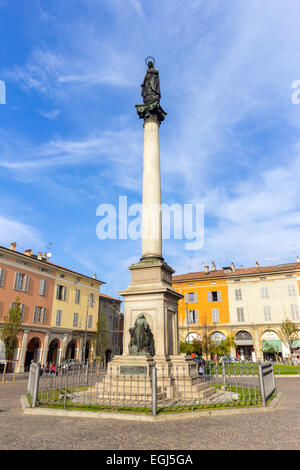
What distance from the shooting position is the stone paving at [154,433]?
18.0 ft

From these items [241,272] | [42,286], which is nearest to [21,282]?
[42,286]

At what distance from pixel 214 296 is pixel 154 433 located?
43377 millimetres

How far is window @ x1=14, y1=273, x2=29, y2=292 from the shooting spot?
3188 cm

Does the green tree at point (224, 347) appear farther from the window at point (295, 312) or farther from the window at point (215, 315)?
the window at point (295, 312)

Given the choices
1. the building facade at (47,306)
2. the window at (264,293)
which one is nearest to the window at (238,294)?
the window at (264,293)

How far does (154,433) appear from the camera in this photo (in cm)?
622

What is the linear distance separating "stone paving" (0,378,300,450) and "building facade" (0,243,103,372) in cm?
2246

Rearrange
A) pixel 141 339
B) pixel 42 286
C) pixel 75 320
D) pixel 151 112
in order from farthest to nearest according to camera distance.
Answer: pixel 75 320 < pixel 42 286 < pixel 151 112 < pixel 141 339

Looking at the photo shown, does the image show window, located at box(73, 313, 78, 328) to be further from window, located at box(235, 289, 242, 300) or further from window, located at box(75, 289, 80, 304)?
window, located at box(235, 289, 242, 300)

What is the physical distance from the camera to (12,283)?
1233 inches

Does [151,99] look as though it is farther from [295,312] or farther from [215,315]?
[215,315]

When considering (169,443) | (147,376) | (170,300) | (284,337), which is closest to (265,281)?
(284,337)

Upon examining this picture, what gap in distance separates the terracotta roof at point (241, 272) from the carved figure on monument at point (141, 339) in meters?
37.5
